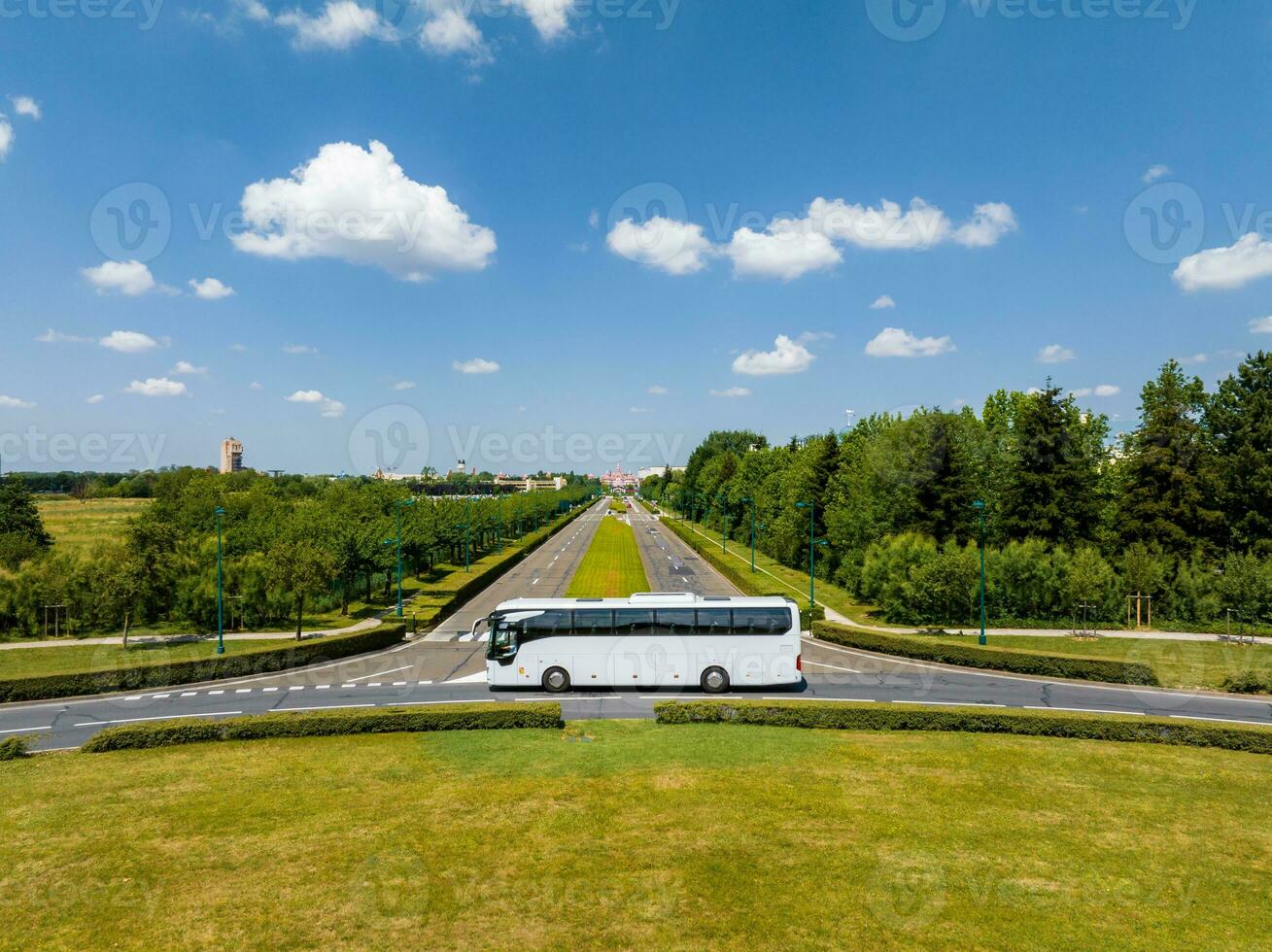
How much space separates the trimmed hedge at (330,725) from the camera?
764 inches

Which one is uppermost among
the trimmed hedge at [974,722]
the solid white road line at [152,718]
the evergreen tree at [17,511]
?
the evergreen tree at [17,511]

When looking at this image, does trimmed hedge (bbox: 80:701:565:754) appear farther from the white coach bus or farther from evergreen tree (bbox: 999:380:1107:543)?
evergreen tree (bbox: 999:380:1107:543)

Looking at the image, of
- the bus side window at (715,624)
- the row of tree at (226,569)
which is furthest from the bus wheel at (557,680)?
the row of tree at (226,569)

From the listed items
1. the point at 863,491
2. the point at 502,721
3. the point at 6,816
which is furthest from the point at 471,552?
the point at 6,816

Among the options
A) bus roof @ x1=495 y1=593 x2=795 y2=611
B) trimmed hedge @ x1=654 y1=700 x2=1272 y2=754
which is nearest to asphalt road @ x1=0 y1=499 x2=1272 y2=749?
trimmed hedge @ x1=654 y1=700 x2=1272 y2=754

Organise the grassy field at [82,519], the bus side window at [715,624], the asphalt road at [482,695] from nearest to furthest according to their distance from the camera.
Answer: the asphalt road at [482,695]
the bus side window at [715,624]
the grassy field at [82,519]

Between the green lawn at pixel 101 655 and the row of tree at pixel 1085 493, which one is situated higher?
the row of tree at pixel 1085 493

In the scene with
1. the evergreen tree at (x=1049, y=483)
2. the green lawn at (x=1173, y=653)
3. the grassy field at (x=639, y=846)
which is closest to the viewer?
the grassy field at (x=639, y=846)

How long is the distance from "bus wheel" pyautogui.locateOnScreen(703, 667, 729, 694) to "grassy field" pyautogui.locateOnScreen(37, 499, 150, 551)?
64587 millimetres

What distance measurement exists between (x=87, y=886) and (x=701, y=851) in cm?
1044

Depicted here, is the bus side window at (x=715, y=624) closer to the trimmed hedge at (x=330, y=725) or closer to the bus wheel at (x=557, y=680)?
the bus wheel at (x=557, y=680)

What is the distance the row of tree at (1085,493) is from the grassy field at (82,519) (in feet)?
228

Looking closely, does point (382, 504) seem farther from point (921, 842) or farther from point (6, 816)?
point (921, 842)

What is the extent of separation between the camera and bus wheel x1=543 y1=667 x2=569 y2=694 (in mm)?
26547
